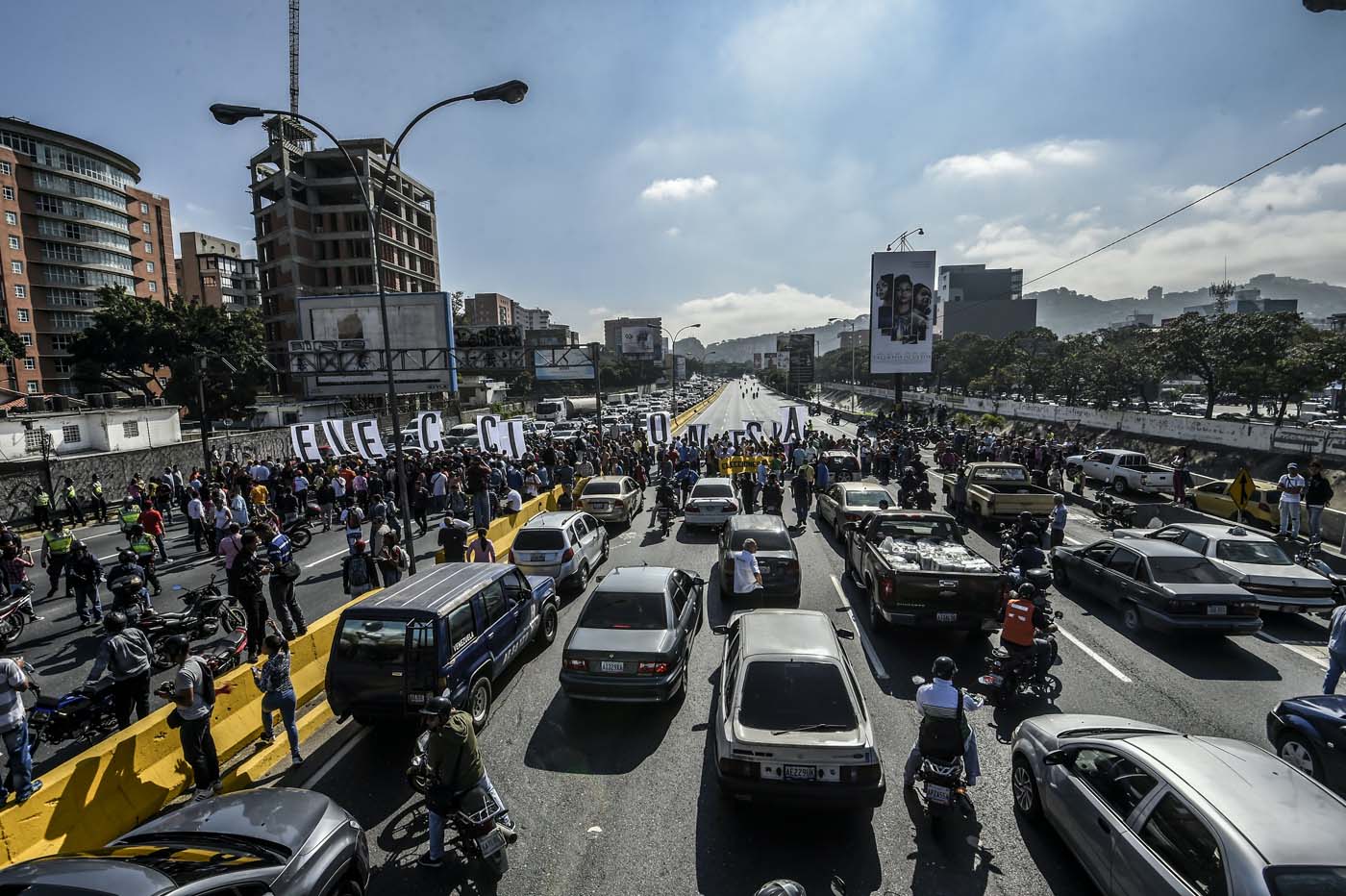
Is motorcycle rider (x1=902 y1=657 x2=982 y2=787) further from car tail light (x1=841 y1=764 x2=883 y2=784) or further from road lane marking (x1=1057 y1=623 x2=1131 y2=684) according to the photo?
road lane marking (x1=1057 y1=623 x2=1131 y2=684)

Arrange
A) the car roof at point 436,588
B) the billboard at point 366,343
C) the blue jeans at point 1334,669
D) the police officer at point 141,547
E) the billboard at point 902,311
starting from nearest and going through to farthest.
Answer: the car roof at point 436,588
the blue jeans at point 1334,669
the police officer at point 141,547
the billboard at point 366,343
the billboard at point 902,311

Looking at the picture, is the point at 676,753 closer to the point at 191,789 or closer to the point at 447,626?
the point at 447,626

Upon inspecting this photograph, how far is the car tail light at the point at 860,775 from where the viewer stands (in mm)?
5484

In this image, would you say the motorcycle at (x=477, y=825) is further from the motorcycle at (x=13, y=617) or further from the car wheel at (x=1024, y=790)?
the motorcycle at (x=13, y=617)

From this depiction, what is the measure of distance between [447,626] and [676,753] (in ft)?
9.59

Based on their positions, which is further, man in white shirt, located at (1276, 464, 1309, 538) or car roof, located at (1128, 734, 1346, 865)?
man in white shirt, located at (1276, 464, 1309, 538)

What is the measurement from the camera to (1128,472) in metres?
23.9

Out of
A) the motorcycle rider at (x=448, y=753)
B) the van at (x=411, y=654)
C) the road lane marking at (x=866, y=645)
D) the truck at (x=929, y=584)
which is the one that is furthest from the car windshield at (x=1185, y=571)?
the motorcycle rider at (x=448, y=753)

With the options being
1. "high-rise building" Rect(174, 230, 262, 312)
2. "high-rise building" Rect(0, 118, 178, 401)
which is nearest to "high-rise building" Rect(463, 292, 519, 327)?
"high-rise building" Rect(174, 230, 262, 312)

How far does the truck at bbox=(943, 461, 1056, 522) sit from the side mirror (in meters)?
13.1

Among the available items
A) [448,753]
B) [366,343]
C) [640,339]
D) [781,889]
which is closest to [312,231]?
[366,343]

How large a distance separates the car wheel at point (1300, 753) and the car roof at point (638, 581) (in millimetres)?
6749

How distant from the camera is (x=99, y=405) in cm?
3428

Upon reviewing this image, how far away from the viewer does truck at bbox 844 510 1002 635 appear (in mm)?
9500
